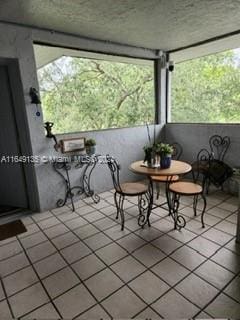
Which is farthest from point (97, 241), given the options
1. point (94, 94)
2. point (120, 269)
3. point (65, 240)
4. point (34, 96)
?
point (94, 94)

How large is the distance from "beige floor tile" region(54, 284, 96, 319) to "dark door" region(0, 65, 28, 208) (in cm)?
182

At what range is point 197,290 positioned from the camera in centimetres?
164

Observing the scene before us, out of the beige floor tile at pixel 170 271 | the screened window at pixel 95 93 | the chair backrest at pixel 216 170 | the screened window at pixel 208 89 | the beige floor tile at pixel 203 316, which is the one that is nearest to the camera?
the beige floor tile at pixel 203 316

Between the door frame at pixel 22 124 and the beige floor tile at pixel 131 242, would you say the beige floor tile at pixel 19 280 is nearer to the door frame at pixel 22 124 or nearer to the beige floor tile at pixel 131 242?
the beige floor tile at pixel 131 242

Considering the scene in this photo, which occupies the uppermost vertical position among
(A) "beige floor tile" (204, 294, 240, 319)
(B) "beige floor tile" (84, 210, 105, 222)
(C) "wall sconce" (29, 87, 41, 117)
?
(C) "wall sconce" (29, 87, 41, 117)

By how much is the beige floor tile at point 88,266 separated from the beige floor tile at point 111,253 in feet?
0.19

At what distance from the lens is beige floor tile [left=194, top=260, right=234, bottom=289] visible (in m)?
1.70

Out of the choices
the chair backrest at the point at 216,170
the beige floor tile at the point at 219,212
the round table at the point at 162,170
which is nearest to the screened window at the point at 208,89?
the chair backrest at the point at 216,170

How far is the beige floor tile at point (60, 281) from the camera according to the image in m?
1.70

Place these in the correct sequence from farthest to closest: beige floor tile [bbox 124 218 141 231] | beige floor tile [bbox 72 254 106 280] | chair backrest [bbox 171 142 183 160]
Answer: chair backrest [bbox 171 142 183 160]
beige floor tile [bbox 124 218 141 231]
beige floor tile [bbox 72 254 106 280]

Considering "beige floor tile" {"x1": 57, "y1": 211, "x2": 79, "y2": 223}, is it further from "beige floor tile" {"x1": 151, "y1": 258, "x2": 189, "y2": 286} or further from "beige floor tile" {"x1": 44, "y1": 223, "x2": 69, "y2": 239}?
"beige floor tile" {"x1": 151, "y1": 258, "x2": 189, "y2": 286}

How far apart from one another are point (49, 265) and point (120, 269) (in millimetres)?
667

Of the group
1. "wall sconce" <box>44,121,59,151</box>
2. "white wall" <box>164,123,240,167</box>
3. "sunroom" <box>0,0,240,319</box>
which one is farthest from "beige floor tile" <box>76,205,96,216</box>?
"white wall" <box>164,123,240,167</box>

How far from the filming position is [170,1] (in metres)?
2.13
